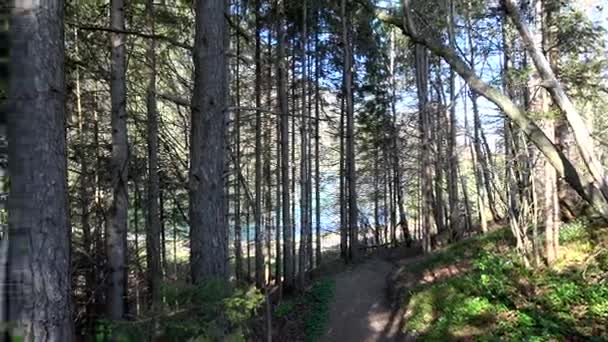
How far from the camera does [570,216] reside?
10.7m

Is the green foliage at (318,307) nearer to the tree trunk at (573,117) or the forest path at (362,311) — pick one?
the forest path at (362,311)

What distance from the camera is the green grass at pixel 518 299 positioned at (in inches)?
249

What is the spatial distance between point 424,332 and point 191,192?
4.98 meters

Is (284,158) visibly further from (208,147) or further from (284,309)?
(208,147)

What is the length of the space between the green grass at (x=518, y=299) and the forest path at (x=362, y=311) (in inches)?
29.6

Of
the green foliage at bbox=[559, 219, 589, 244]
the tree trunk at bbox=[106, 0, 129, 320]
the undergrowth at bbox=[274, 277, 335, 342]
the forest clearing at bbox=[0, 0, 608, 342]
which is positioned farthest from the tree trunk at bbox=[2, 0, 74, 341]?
the green foliage at bbox=[559, 219, 589, 244]

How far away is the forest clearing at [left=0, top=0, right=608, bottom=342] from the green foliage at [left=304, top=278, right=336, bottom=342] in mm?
61

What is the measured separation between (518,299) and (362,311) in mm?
4411

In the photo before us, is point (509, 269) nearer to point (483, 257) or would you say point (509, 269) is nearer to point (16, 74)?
point (483, 257)

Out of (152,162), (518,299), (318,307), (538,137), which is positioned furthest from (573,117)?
(318,307)

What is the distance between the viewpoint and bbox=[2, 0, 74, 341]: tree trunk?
95.7 inches

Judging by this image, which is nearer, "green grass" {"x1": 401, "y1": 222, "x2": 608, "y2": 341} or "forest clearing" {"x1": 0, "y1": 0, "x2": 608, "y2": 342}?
"forest clearing" {"x1": 0, "y1": 0, "x2": 608, "y2": 342}

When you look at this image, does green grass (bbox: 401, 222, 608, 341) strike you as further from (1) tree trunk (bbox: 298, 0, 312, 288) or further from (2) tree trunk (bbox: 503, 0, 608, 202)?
(1) tree trunk (bbox: 298, 0, 312, 288)

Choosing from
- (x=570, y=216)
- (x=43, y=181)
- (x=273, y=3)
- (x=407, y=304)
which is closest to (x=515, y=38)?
(x=570, y=216)
